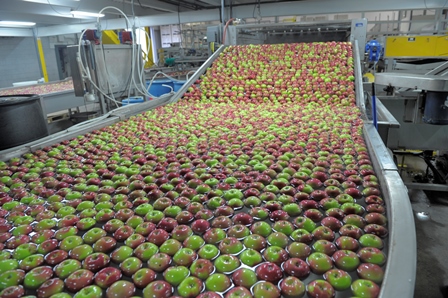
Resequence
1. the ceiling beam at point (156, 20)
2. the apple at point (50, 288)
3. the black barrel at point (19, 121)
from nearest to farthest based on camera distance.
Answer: the apple at point (50, 288) < the black barrel at point (19, 121) < the ceiling beam at point (156, 20)

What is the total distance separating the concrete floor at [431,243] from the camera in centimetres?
283

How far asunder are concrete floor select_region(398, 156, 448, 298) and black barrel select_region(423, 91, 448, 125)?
1.43 metres

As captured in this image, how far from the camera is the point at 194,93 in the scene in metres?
4.62

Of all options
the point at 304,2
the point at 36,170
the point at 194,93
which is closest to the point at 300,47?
the point at 194,93

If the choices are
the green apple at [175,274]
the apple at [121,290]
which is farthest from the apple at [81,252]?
the green apple at [175,274]

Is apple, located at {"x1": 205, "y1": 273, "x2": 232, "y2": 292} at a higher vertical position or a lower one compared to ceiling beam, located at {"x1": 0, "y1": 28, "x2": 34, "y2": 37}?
lower

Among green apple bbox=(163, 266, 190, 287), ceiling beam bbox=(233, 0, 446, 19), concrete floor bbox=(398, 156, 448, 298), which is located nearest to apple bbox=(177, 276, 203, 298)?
green apple bbox=(163, 266, 190, 287)

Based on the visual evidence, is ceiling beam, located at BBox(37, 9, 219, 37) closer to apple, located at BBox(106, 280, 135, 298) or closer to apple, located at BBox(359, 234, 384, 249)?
apple, located at BBox(359, 234, 384, 249)

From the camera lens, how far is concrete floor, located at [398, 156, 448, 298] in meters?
2.83

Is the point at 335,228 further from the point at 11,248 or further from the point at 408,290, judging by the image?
the point at 11,248

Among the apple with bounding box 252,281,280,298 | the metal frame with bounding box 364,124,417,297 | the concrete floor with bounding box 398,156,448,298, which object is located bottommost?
the concrete floor with bounding box 398,156,448,298

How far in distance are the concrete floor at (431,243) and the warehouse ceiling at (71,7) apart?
7929 millimetres

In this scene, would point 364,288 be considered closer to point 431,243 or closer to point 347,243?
point 347,243

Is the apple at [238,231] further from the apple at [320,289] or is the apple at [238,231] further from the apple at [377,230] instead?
the apple at [377,230]
